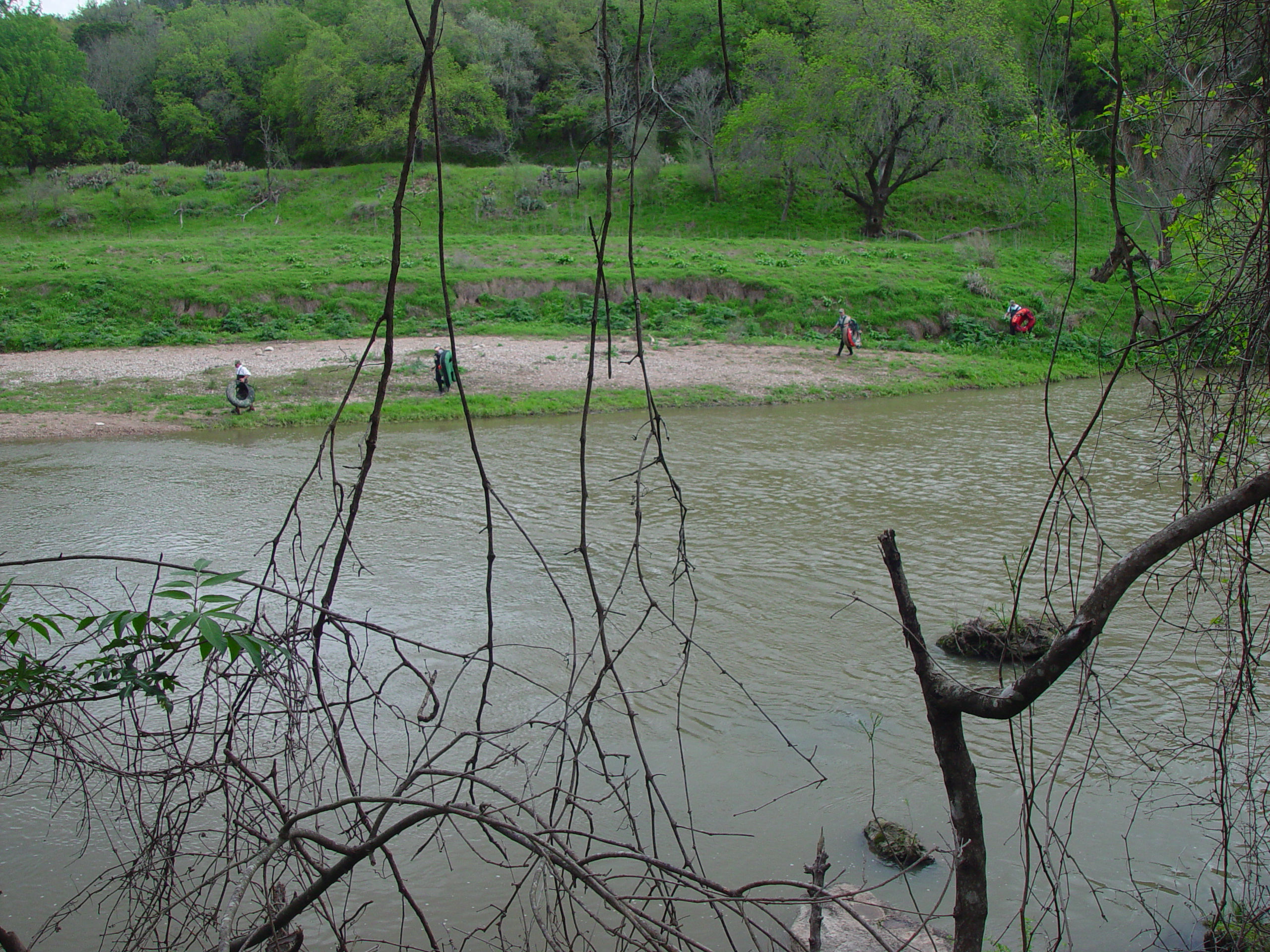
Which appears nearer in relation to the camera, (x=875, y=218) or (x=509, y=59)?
(x=875, y=218)

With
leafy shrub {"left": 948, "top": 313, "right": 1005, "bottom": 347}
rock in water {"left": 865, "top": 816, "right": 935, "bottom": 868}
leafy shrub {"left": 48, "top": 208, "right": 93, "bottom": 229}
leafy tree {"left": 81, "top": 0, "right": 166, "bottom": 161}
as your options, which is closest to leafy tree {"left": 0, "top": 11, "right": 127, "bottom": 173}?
leafy tree {"left": 81, "top": 0, "right": 166, "bottom": 161}

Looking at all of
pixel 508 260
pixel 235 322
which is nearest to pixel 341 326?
pixel 235 322

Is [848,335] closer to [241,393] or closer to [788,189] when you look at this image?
[241,393]

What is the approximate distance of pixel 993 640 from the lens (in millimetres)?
7129

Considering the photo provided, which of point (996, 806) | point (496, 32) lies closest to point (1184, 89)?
point (996, 806)

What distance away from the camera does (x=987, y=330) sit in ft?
88.5

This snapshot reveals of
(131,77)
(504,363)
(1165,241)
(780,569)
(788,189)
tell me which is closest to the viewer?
(1165,241)

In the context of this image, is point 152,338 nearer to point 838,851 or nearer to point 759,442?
point 759,442

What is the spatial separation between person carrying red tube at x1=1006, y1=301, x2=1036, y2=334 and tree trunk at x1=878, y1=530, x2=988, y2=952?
1020 inches

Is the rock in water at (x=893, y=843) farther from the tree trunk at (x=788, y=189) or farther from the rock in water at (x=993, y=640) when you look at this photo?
the tree trunk at (x=788, y=189)

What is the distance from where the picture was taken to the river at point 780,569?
5.25 m

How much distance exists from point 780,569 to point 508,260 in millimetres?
22172

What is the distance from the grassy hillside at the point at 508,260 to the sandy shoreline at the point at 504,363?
2.96ft

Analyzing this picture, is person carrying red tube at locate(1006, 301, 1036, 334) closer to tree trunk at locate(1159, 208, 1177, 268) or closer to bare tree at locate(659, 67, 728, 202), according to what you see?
bare tree at locate(659, 67, 728, 202)
